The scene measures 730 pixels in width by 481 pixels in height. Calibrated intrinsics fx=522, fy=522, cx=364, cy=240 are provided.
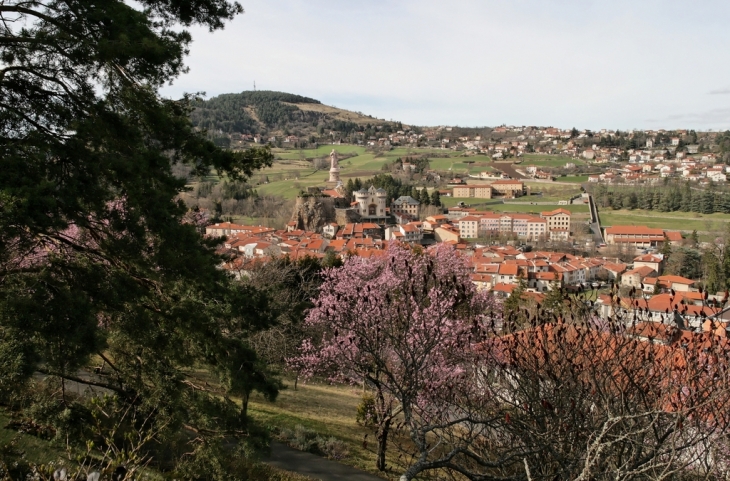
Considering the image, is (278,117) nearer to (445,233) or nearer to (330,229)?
(330,229)

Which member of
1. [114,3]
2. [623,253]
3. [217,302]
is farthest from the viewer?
[623,253]

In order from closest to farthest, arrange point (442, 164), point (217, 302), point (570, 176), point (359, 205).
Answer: point (217, 302)
point (359, 205)
point (570, 176)
point (442, 164)

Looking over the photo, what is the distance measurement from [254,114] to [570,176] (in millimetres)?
86469

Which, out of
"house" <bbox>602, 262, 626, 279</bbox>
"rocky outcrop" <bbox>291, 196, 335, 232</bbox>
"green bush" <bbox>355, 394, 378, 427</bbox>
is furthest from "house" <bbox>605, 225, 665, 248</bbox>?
"green bush" <bbox>355, 394, 378, 427</bbox>

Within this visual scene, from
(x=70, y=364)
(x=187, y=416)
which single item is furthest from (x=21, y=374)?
(x=187, y=416)

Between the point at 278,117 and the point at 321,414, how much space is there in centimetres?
14101

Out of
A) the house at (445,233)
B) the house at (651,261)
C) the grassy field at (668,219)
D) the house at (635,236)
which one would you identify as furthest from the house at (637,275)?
the grassy field at (668,219)

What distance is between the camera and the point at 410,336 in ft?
22.4

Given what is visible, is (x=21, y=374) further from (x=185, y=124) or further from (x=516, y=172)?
(x=516, y=172)

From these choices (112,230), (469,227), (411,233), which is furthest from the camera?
(469,227)

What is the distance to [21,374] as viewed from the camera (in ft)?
13.0

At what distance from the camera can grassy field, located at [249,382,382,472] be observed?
360 inches

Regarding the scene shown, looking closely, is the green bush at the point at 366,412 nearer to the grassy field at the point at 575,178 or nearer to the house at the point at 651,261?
the house at the point at 651,261

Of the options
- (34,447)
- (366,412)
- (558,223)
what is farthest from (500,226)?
(34,447)
